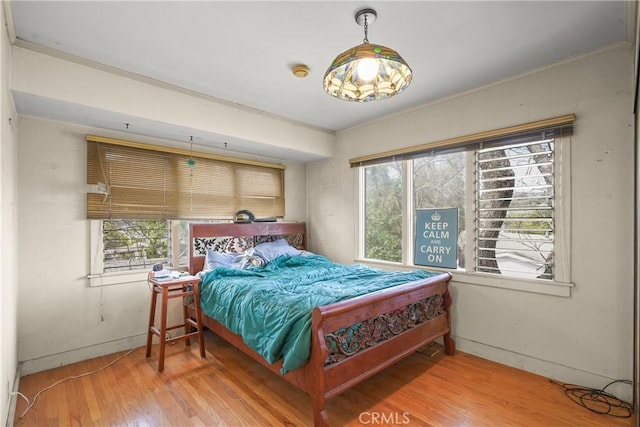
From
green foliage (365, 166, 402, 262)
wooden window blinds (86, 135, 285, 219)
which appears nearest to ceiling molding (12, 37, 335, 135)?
wooden window blinds (86, 135, 285, 219)

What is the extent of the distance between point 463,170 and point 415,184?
53 centimetres

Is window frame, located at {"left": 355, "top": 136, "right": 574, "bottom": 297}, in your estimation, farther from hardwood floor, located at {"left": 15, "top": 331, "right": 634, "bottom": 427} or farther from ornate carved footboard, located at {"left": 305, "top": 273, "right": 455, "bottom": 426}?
hardwood floor, located at {"left": 15, "top": 331, "right": 634, "bottom": 427}

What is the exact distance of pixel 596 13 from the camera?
1897mm

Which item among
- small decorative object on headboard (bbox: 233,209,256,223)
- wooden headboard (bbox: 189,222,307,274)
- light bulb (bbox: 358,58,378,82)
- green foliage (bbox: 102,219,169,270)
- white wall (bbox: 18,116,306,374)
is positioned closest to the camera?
light bulb (bbox: 358,58,378,82)

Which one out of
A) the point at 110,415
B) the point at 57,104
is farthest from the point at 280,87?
the point at 110,415

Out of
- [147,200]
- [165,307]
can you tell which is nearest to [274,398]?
[165,307]

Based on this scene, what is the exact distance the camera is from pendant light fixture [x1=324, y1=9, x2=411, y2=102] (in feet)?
5.41

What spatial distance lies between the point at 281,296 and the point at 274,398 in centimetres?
72

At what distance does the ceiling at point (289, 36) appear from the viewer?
183cm

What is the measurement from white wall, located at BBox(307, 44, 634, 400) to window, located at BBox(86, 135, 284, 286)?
9.00 ft

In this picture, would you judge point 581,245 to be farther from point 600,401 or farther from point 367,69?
point 367,69

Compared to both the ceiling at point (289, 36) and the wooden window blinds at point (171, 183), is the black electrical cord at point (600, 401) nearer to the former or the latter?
the ceiling at point (289, 36)

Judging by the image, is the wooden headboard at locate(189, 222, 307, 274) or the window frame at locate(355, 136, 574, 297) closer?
the window frame at locate(355, 136, 574, 297)

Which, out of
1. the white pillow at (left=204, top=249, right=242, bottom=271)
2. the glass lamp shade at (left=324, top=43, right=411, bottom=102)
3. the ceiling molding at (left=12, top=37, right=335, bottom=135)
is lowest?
the white pillow at (left=204, top=249, right=242, bottom=271)
